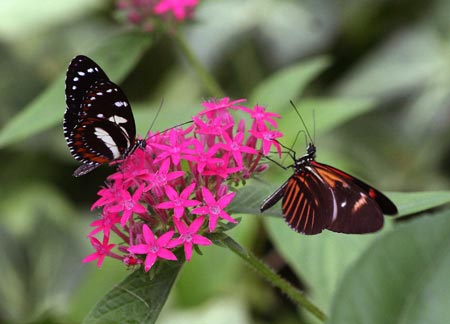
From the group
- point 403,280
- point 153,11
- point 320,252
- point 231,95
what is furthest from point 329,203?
point 231,95

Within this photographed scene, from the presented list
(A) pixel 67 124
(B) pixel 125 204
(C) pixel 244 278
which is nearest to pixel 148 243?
(B) pixel 125 204

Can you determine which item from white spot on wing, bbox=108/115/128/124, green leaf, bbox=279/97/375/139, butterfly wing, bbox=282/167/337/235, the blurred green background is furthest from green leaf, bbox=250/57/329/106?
butterfly wing, bbox=282/167/337/235

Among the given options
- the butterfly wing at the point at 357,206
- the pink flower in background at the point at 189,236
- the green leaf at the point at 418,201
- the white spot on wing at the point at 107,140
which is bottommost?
the green leaf at the point at 418,201

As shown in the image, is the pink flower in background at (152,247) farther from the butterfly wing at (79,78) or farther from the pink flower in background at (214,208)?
the butterfly wing at (79,78)

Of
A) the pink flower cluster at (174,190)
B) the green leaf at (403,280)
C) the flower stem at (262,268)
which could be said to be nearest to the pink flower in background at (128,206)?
the pink flower cluster at (174,190)

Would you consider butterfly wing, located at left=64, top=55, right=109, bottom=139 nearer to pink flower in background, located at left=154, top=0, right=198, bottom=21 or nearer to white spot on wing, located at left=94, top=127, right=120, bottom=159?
white spot on wing, located at left=94, top=127, right=120, bottom=159

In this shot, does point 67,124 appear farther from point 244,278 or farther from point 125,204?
point 244,278

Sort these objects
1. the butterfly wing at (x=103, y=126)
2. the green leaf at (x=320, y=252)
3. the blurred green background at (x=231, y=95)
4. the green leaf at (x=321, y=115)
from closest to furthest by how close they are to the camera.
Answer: the butterfly wing at (x=103, y=126)
the green leaf at (x=320, y=252)
the green leaf at (x=321, y=115)
the blurred green background at (x=231, y=95)
